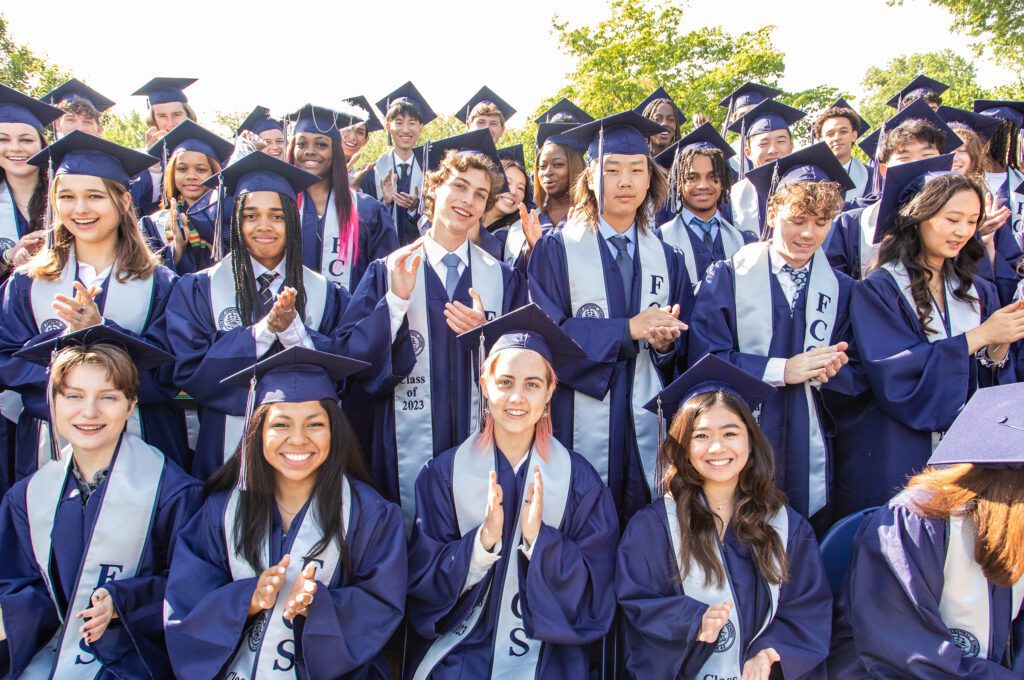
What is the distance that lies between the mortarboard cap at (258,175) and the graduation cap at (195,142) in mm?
1563

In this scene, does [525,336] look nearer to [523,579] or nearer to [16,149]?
[523,579]

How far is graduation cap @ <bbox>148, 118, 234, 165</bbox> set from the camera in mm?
5438

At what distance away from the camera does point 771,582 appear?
311 centimetres

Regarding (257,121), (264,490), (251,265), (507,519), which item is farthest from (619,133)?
(257,121)

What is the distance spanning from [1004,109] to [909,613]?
16.9ft

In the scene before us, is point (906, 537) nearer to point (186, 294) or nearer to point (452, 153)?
point (452, 153)

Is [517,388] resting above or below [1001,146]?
below

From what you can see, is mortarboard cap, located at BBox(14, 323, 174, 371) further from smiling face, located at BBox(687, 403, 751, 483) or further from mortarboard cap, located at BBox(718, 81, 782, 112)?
mortarboard cap, located at BBox(718, 81, 782, 112)

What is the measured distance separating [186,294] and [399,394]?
1.14 metres

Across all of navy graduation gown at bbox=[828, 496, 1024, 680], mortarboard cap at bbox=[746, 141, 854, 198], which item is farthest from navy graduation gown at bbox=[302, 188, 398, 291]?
navy graduation gown at bbox=[828, 496, 1024, 680]

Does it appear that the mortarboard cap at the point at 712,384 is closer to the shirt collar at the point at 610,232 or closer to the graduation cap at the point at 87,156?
the shirt collar at the point at 610,232

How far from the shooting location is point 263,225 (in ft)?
12.9

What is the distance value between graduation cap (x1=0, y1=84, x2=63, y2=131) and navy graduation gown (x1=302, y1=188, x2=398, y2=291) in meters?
1.71

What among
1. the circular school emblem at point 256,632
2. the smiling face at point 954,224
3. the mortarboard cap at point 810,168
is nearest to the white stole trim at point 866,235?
the mortarboard cap at point 810,168
